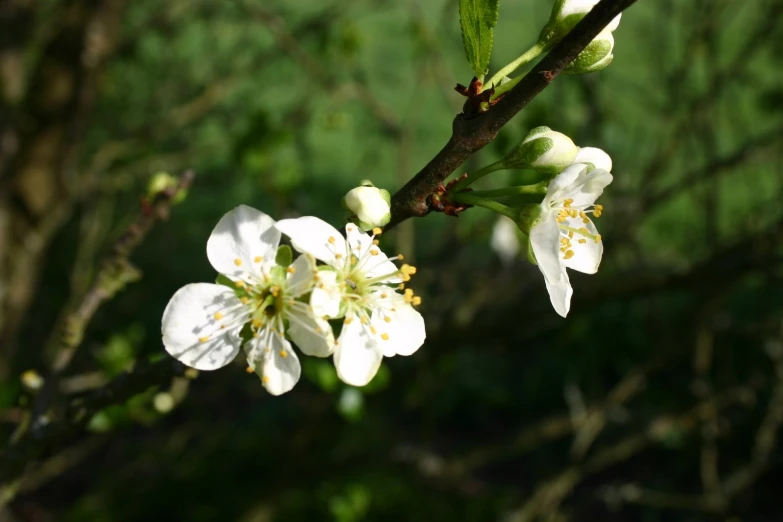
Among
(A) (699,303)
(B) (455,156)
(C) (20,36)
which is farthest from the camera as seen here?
(A) (699,303)

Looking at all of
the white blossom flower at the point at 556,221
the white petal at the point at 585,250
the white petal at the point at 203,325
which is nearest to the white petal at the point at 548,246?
the white blossom flower at the point at 556,221

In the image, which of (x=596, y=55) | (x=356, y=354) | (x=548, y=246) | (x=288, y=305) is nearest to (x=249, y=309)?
(x=288, y=305)

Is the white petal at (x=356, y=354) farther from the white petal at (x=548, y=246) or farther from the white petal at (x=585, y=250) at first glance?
the white petal at (x=585, y=250)

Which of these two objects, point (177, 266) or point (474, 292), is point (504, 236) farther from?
point (177, 266)

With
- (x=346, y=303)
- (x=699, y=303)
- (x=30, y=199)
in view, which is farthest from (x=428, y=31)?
(x=346, y=303)

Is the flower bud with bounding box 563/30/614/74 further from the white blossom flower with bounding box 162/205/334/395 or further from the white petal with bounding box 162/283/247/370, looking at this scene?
the white petal with bounding box 162/283/247/370

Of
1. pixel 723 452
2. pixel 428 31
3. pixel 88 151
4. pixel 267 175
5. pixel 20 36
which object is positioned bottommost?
pixel 723 452

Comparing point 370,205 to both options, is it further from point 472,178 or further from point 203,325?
point 203,325
